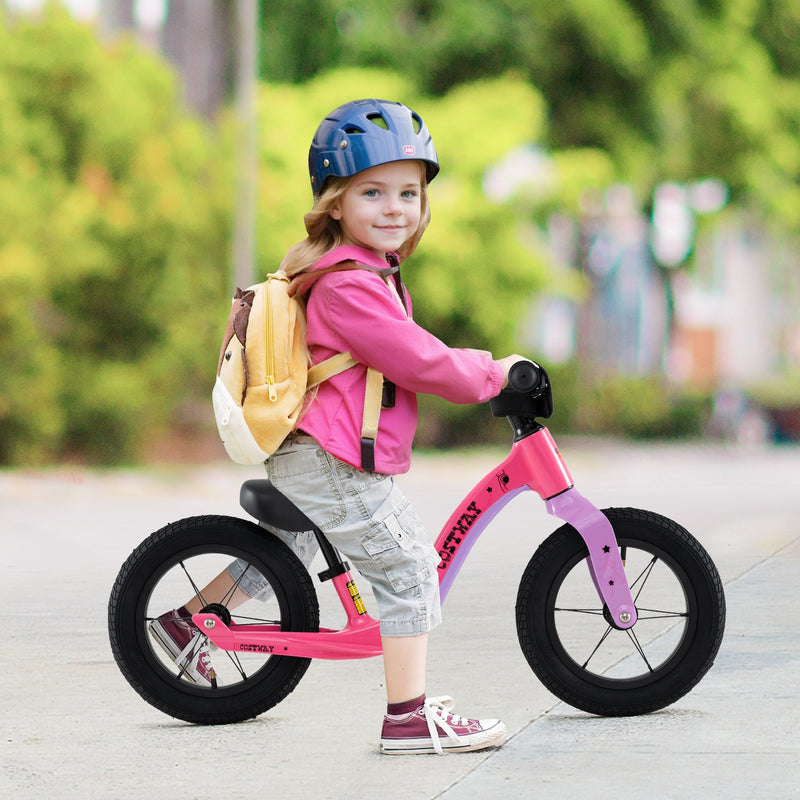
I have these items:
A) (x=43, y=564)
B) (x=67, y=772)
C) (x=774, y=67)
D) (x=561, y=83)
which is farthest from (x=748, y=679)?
(x=774, y=67)

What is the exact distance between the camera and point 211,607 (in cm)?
504

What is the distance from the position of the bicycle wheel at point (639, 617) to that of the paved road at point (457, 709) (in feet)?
0.36

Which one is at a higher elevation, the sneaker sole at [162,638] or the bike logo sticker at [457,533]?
the bike logo sticker at [457,533]

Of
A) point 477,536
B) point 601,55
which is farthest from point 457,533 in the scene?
point 601,55

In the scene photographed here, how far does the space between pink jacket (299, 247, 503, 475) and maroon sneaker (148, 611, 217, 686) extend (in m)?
0.72

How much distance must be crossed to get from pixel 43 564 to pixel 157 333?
31.3 feet

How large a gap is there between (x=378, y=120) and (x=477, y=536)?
120 cm

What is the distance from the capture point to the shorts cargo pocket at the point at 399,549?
474cm

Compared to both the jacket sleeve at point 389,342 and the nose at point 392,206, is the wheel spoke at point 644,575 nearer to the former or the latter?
the jacket sleeve at point 389,342

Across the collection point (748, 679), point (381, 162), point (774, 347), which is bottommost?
point (774, 347)

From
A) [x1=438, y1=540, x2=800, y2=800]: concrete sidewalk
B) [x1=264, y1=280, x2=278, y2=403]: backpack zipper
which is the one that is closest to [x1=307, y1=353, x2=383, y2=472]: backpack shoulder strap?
[x1=264, y1=280, x2=278, y2=403]: backpack zipper

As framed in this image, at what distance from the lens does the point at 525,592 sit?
16.4 feet

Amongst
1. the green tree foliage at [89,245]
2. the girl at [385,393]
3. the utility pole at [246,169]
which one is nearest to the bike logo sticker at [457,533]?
the girl at [385,393]

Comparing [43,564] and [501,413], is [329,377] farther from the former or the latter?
[43,564]
